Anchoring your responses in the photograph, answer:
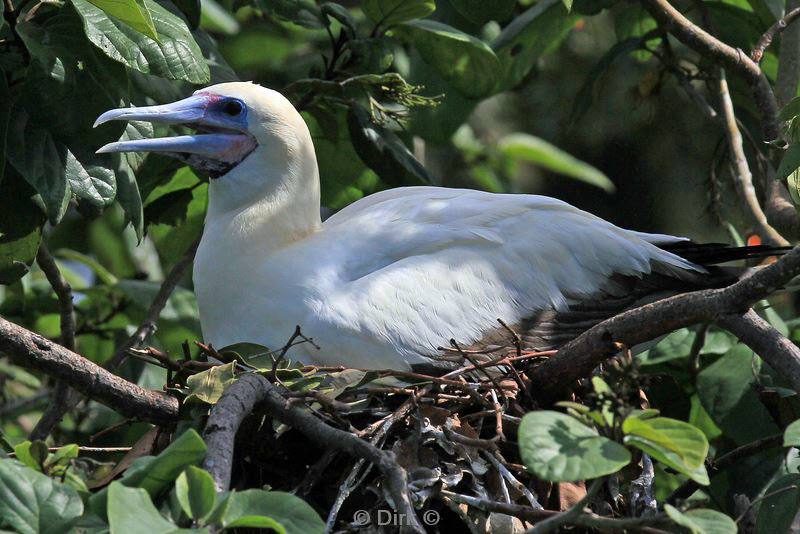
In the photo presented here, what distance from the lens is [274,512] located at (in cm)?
253

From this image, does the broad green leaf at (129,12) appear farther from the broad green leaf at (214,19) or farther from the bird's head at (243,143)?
the broad green leaf at (214,19)

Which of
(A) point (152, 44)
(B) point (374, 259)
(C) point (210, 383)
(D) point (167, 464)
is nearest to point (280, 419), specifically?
(C) point (210, 383)


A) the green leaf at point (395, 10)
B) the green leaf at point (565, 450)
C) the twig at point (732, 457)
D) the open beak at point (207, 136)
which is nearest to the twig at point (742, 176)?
the twig at point (732, 457)

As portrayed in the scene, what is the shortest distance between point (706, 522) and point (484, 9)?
3.15 m

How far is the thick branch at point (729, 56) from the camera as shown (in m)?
5.20

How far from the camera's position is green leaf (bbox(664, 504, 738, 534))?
2.51 m

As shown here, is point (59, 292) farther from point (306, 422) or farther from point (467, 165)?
point (467, 165)

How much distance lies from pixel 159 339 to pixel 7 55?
2.38 m

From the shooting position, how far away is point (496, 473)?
150 inches

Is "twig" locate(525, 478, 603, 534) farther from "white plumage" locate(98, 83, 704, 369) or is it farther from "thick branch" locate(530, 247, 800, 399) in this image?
"white plumage" locate(98, 83, 704, 369)

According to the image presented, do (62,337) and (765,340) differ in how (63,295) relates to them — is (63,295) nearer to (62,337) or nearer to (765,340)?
(62,337)

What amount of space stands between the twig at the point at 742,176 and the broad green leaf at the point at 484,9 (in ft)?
4.00

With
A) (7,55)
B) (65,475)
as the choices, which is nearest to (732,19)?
(7,55)

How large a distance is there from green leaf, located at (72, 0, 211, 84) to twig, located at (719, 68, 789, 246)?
8.52ft
